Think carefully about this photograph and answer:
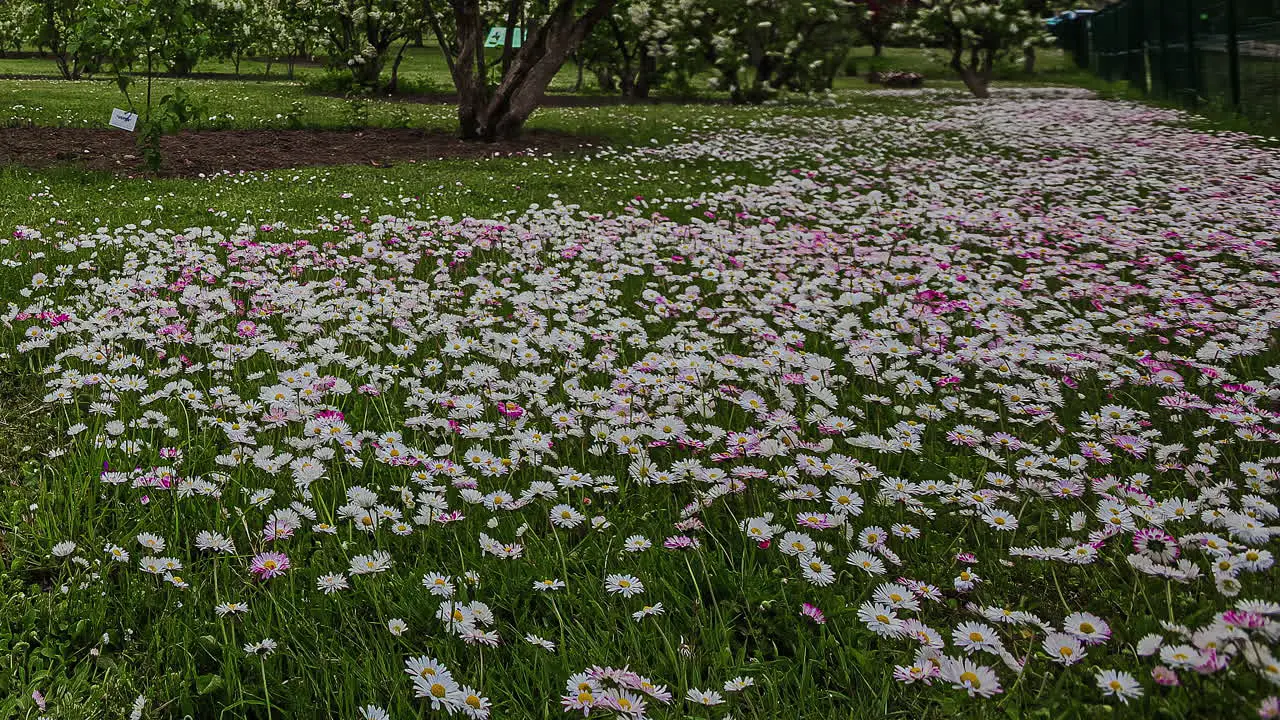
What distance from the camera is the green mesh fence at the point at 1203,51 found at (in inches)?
517

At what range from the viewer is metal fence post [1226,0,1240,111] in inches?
554

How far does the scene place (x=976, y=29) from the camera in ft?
76.6

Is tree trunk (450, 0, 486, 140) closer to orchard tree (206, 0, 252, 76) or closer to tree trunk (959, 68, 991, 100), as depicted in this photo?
tree trunk (959, 68, 991, 100)

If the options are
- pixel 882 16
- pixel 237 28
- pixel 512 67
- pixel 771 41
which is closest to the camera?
pixel 512 67

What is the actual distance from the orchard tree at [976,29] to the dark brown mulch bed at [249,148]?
559 inches

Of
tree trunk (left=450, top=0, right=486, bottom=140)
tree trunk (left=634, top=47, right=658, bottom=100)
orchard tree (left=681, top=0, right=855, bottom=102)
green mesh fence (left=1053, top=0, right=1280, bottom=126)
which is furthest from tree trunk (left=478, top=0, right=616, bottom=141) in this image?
tree trunk (left=634, top=47, right=658, bottom=100)

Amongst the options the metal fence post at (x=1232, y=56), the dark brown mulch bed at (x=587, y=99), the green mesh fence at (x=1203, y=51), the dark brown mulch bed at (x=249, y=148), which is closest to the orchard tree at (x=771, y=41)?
the dark brown mulch bed at (x=587, y=99)

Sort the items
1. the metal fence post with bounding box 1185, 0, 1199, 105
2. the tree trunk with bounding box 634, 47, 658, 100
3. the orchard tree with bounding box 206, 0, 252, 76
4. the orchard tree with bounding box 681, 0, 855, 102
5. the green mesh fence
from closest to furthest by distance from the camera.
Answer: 1. the green mesh fence
2. the metal fence post with bounding box 1185, 0, 1199, 105
3. the orchard tree with bounding box 681, 0, 855, 102
4. the tree trunk with bounding box 634, 47, 658, 100
5. the orchard tree with bounding box 206, 0, 252, 76

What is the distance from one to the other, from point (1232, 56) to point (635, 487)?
641 inches

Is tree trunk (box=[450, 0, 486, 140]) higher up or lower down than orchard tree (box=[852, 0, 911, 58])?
lower down

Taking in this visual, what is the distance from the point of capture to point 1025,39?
2309 centimetres

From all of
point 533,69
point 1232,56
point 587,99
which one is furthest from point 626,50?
point 1232,56

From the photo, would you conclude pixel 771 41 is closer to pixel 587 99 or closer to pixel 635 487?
pixel 587 99

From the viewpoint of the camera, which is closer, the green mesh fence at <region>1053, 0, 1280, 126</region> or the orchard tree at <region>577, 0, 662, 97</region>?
the green mesh fence at <region>1053, 0, 1280, 126</region>
